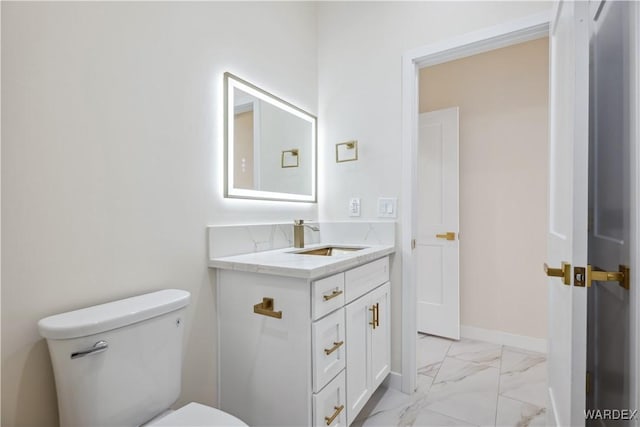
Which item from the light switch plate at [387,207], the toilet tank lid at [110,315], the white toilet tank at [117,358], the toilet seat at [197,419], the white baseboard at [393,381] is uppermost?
the light switch plate at [387,207]

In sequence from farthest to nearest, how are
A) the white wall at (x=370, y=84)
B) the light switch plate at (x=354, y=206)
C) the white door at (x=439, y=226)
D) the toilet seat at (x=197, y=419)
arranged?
1. the white door at (x=439, y=226)
2. the light switch plate at (x=354, y=206)
3. the white wall at (x=370, y=84)
4. the toilet seat at (x=197, y=419)

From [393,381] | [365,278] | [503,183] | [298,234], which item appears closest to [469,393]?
[393,381]

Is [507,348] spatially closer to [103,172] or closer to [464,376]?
[464,376]

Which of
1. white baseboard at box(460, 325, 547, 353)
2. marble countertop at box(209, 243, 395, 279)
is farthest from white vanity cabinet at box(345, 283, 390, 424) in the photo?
white baseboard at box(460, 325, 547, 353)

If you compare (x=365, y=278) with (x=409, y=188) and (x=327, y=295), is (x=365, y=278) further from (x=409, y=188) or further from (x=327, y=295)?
(x=409, y=188)

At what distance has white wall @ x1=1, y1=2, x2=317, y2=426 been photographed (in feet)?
3.02

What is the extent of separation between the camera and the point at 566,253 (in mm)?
1040

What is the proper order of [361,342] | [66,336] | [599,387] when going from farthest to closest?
[361,342] < [599,387] < [66,336]

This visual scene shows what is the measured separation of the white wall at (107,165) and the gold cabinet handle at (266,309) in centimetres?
31

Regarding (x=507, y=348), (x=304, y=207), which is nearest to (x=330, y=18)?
(x=304, y=207)

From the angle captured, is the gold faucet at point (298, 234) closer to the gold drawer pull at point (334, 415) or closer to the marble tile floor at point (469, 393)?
the gold drawer pull at point (334, 415)

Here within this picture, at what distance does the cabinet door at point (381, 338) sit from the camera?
5.58 ft

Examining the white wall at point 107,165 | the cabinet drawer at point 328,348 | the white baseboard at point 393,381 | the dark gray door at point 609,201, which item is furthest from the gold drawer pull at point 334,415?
the dark gray door at point 609,201

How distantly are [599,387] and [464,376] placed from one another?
918 millimetres
